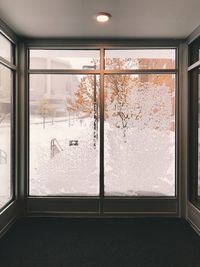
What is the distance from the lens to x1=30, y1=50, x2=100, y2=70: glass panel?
4473mm

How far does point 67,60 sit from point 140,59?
112cm

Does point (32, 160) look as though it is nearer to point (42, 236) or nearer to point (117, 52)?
point (42, 236)

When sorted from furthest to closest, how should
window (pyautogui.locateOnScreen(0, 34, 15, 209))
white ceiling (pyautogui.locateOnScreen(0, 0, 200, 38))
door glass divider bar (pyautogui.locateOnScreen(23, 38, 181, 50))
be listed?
door glass divider bar (pyautogui.locateOnScreen(23, 38, 181, 50))
window (pyautogui.locateOnScreen(0, 34, 15, 209))
white ceiling (pyautogui.locateOnScreen(0, 0, 200, 38))

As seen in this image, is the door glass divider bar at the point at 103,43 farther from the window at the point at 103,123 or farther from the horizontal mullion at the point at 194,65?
the horizontal mullion at the point at 194,65

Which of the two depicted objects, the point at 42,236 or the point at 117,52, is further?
the point at 117,52

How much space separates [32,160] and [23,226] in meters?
1.00

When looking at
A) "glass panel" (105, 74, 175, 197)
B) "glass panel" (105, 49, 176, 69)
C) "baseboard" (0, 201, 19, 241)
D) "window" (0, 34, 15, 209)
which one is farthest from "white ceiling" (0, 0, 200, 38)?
"baseboard" (0, 201, 19, 241)

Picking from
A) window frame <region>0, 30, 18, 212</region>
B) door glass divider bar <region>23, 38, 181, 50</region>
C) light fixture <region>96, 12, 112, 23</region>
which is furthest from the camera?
door glass divider bar <region>23, 38, 181, 50</region>

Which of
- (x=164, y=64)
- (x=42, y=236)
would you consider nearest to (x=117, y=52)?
(x=164, y=64)

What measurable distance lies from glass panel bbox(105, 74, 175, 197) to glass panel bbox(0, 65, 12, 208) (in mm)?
1438

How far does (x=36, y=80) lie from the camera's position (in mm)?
4504

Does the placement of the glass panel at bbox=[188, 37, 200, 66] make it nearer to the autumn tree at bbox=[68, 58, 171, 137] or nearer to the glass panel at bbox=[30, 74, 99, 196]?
the autumn tree at bbox=[68, 58, 171, 137]

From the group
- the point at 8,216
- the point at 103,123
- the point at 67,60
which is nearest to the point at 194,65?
the point at 103,123

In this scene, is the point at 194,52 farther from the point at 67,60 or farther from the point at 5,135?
the point at 5,135
